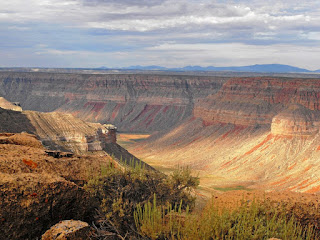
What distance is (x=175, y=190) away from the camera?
46.1 ft

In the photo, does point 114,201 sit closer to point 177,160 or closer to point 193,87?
point 177,160

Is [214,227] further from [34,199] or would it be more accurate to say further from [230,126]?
[230,126]

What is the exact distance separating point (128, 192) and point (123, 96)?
121615mm

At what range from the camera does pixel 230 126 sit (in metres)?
73.0

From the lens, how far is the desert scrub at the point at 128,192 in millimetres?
11391

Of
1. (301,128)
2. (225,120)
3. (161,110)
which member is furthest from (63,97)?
(301,128)

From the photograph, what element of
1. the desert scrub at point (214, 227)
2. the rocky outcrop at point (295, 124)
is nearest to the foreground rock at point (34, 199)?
the desert scrub at point (214, 227)

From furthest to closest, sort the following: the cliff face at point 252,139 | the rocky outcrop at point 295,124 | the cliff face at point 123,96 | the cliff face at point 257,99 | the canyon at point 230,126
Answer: the cliff face at point 123,96, the cliff face at point 257,99, the rocky outcrop at point 295,124, the canyon at point 230,126, the cliff face at point 252,139

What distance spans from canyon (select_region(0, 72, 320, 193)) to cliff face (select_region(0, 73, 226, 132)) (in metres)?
0.34

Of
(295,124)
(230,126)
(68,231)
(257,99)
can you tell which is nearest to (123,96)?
(257,99)

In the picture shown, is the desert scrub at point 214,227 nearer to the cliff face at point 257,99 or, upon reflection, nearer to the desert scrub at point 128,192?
the desert scrub at point 128,192

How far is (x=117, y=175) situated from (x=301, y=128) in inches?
1975

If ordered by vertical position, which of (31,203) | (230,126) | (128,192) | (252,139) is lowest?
(252,139)

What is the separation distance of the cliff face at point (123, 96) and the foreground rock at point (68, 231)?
10038 centimetres
